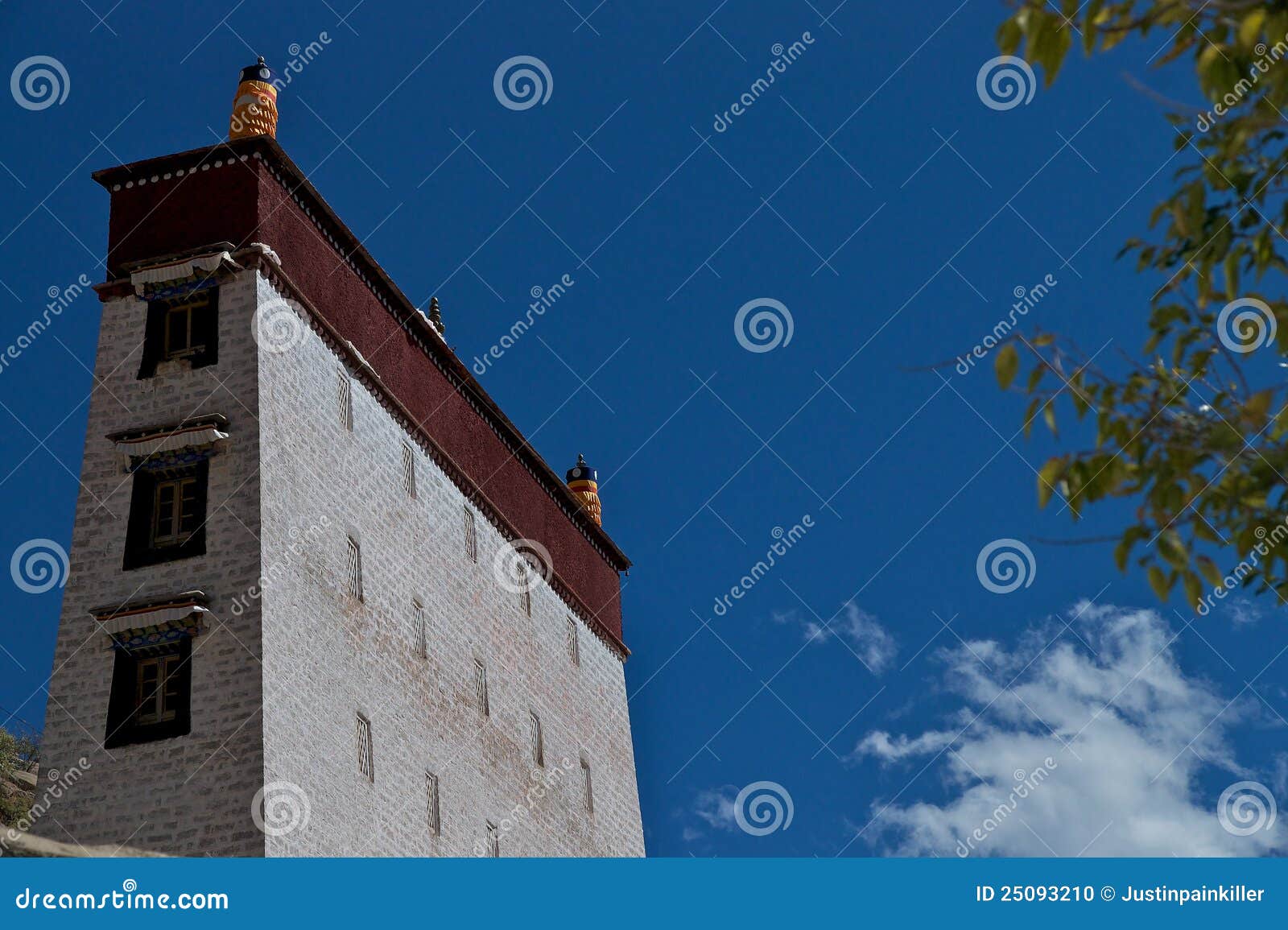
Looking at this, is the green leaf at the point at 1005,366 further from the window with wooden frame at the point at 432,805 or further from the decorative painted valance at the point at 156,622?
the window with wooden frame at the point at 432,805

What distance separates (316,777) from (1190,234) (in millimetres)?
16318

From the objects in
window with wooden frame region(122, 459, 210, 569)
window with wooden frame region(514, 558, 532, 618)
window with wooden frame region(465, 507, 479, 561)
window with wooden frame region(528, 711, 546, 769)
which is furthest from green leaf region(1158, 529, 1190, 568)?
window with wooden frame region(514, 558, 532, 618)

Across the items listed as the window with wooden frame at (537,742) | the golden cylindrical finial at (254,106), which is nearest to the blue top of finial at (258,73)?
the golden cylindrical finial at (254,106)

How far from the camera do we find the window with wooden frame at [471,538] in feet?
92.4

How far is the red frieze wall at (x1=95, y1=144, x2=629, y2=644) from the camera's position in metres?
23.4

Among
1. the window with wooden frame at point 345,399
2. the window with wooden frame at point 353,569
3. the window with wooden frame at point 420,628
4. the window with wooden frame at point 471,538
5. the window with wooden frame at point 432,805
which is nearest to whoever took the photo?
the window with wooden frame at point 353,569

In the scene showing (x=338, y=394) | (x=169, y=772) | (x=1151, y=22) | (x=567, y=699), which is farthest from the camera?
(x=567, y=699)

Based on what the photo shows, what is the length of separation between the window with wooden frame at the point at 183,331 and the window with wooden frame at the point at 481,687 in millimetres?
7513

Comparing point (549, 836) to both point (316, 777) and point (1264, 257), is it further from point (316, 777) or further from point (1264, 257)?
point (1264, 257)

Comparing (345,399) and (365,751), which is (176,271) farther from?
(365,751)

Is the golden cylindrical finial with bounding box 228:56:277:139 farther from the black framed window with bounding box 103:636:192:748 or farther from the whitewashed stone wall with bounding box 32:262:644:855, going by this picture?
the black framed window with bounding box 103:636:192:748

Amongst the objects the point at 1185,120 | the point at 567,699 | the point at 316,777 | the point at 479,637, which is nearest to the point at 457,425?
the point at 479,637

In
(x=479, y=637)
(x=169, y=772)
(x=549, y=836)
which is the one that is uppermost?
(x=479, y=637)

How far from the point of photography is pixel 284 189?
24.1 m
